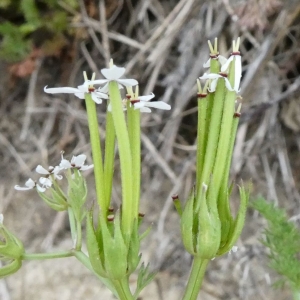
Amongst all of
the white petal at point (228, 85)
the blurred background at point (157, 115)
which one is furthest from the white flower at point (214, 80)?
the blurred background at point (157, 115)

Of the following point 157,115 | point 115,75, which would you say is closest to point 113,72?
point 115,75

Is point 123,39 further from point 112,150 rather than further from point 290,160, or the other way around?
point 112,150

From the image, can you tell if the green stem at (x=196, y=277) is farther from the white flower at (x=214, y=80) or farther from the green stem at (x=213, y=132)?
the white flower at (x=214, y=80)

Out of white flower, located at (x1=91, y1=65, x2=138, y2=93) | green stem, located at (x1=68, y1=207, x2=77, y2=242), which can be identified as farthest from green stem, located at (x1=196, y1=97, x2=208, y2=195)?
green stem, located at (x1=68, y1=207, x2=77, y2=242)

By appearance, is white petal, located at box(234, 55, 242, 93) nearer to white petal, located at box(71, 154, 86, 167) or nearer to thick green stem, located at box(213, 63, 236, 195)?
thick green stem, located at box(213, 63, 236, 195)

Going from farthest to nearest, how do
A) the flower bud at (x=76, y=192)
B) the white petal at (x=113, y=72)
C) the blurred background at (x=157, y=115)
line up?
the blurred background at (x=157, y=115) → the flower bud at (x=76, y=192) → the white petal at (x=113, y=72)

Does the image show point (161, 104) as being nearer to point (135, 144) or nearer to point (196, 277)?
point (135, 144)

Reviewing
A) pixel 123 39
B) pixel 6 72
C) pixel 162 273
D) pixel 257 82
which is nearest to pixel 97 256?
pixel 162 273
